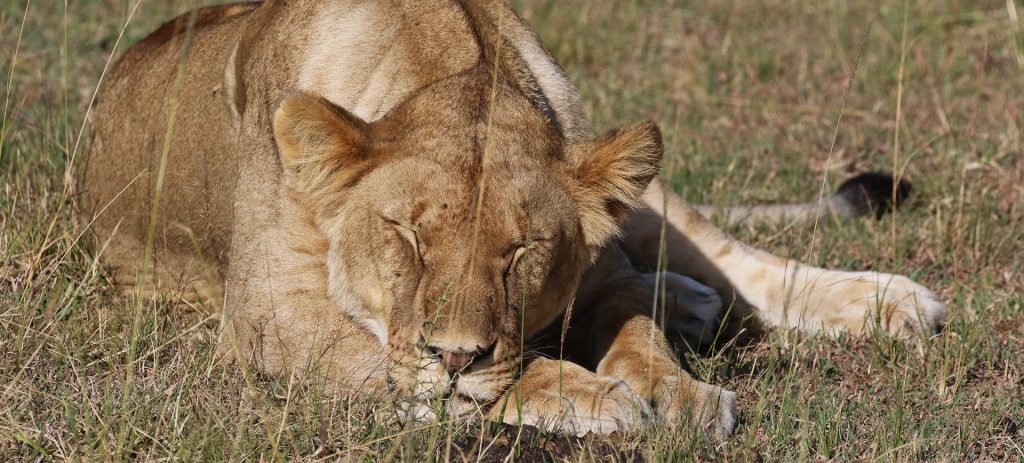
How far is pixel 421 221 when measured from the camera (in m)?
3.18

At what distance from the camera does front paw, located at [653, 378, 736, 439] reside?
10.8ft

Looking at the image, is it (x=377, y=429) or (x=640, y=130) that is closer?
(x=377, y=429)

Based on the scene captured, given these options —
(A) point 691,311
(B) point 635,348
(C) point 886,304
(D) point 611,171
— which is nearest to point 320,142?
(D) point 611,171

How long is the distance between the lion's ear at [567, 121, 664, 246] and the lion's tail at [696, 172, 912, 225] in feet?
6.53

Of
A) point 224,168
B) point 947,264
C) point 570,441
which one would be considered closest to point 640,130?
point 570,441

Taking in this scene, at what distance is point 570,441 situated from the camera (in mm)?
3166

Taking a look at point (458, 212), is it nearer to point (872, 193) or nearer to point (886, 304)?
point (886, 304)

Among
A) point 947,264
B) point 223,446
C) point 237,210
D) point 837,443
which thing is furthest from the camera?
point 947,264

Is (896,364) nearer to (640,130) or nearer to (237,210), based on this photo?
(640,130)

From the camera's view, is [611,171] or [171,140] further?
[171,140]

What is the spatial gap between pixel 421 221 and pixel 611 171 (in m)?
0.58

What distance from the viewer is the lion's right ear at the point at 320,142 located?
323cm

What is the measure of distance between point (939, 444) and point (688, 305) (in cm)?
128

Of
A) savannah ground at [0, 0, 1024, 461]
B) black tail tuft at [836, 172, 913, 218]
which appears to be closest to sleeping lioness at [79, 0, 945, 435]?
savannah ground at [0, 0, 1024, 461]
